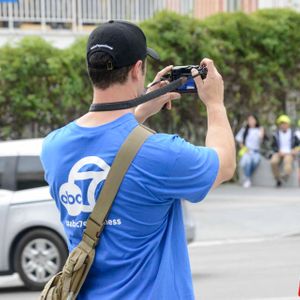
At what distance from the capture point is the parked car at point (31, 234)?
960cm

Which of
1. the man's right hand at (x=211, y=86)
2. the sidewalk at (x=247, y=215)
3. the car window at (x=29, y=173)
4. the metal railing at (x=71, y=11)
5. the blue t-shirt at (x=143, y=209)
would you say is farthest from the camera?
the metal railing at (x=71, y=11)

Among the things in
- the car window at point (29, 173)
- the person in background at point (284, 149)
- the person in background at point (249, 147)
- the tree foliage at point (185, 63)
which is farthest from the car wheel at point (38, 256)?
the person in background at point (249, 147)

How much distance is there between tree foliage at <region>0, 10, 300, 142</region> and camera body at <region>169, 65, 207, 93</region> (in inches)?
621

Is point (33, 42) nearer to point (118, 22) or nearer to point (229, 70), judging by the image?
point (229, 70)

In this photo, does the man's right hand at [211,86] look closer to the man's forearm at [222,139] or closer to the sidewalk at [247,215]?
the man's forearm at [222,139]

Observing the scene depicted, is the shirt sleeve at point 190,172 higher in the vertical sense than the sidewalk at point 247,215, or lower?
higher

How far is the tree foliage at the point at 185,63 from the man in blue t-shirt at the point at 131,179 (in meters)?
16.0

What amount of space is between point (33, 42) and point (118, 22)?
16.2 meters

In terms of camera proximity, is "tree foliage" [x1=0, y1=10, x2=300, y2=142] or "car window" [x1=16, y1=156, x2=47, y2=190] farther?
"tree foliage" [x1=0, y1=10, x2=300, y2=142]

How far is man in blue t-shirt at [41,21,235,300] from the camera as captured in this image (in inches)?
112

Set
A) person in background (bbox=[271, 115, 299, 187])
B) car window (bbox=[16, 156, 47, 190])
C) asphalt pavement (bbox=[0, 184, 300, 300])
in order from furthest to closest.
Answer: person in background (bbox=[271, 115, 299, 187])
car window (bbox=[16, 156, 47, 190])
asphalt pavement (bbox=[0, 184, 300, 300])

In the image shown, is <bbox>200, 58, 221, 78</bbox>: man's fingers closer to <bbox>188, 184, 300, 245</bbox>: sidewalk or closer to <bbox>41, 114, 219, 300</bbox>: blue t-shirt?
<bbox>41, 114, 219, 300</bbox>: blue t-shirt

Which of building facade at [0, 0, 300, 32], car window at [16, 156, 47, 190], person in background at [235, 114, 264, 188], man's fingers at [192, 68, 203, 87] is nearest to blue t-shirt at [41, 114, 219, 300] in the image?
man's fingers at [192, 68, 203, 87]

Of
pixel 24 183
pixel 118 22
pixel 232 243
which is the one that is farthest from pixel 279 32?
pixel 118 22
